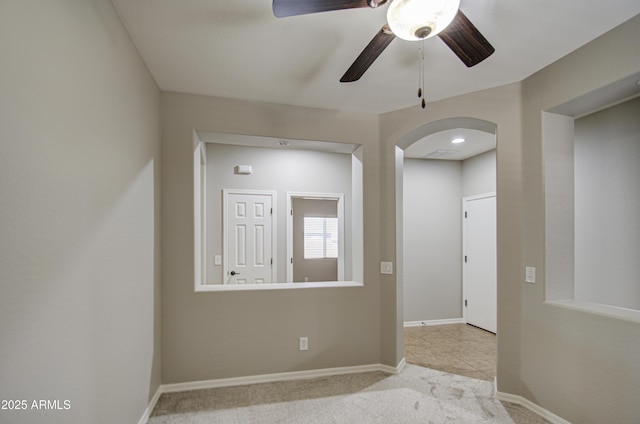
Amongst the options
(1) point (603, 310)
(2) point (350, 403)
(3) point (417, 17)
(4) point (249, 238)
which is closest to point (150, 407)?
(2) point (350, 403)

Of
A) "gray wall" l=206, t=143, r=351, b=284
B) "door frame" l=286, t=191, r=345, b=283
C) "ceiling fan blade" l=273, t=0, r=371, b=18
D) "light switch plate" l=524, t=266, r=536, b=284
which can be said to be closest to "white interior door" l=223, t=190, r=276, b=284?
"gray wall" l=206, t=143, r=351, b=284

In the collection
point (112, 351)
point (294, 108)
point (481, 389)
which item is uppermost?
point (294, 108)

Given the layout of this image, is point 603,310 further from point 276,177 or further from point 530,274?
point 276,177

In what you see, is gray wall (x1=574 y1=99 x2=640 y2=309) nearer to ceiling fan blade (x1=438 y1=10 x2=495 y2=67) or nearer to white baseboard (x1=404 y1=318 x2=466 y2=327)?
ceiling fan blade (x1=438 y1=10 x2=495 y2=67)

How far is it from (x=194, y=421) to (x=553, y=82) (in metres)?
3.57

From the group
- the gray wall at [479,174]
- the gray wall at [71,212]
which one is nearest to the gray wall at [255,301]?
the gray wall at [71,212]

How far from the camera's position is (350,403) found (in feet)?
8.07

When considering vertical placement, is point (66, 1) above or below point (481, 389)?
above

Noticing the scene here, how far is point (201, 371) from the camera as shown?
2705 millimetres

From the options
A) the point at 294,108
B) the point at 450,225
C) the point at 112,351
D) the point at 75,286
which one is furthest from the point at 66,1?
the point at 450,225

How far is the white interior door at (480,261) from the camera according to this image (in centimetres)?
435

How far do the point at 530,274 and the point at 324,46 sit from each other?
2265 millimetres

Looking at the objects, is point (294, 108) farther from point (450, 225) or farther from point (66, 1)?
point (450, 225)

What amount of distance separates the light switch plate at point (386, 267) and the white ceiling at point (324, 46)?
62.0 inches
